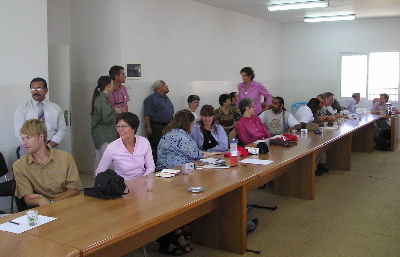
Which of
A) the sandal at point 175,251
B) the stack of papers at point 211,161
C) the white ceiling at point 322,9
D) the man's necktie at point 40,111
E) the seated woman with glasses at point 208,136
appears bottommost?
the sandal at point 175,251

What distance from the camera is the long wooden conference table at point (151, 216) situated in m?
2.25

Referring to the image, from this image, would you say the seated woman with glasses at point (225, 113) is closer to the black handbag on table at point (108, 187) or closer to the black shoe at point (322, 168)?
the black shoe at point (322, 168)

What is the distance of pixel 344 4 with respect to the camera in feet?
28.2

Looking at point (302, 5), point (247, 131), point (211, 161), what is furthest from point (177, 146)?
point (302, 5)

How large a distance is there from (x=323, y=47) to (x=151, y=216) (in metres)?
9.94

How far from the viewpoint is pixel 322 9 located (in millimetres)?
9180

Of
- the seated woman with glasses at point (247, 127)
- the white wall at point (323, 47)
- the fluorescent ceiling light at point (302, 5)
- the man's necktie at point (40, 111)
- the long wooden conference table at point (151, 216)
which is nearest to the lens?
the long wooden conference table at point (151, 216)

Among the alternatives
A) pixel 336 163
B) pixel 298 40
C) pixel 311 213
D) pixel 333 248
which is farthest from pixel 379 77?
pixel 333 248

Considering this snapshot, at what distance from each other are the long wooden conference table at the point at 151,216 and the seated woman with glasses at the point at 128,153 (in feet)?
1.35

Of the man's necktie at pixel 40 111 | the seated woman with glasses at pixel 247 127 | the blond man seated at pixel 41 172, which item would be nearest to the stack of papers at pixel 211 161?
the blond man seated at pixel 41 172

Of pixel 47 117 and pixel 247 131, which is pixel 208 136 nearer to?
pixel 247 131

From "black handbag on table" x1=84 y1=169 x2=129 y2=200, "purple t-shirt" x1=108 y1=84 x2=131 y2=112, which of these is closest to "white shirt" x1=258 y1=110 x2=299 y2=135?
"purple t-shirt" x1=108 y1=84 x2=131 y2=112

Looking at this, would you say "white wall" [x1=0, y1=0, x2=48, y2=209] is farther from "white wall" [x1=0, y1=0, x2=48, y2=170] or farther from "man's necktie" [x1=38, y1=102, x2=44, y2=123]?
"man's necktie" [x1=38, y1=102, x2=44, y2=123]

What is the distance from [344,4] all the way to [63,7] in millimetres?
5119
